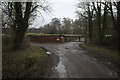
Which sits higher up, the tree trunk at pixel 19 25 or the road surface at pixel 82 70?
the tree trunk at pixel 19 25

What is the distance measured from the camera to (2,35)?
27.5ft

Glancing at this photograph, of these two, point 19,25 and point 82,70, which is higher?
point 19,25

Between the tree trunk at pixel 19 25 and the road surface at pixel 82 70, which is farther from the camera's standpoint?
the tree trunk at pixel 19 25

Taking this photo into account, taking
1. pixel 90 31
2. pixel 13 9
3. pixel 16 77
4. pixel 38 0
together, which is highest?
pixel 38 0

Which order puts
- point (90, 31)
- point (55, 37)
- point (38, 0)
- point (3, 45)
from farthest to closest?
1. point (55, 37)
2. point (90, 31)
3. point (38, 0)
4. point (3, 45)

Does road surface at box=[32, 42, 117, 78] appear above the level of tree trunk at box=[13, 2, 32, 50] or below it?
below

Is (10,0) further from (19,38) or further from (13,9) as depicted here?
(19,38)

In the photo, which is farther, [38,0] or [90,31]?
[90,31]

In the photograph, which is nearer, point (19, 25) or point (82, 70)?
point (82, 70)

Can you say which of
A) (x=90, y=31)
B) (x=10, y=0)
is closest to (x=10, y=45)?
(x=10, y=0)

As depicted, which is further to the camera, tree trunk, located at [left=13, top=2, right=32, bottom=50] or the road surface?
tree trunk, located at [left=13, top=2, right=32, bottom=50]

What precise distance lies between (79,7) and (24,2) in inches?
481

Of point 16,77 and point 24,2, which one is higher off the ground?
point 24,2

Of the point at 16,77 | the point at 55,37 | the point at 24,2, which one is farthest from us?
the point at 55,37
